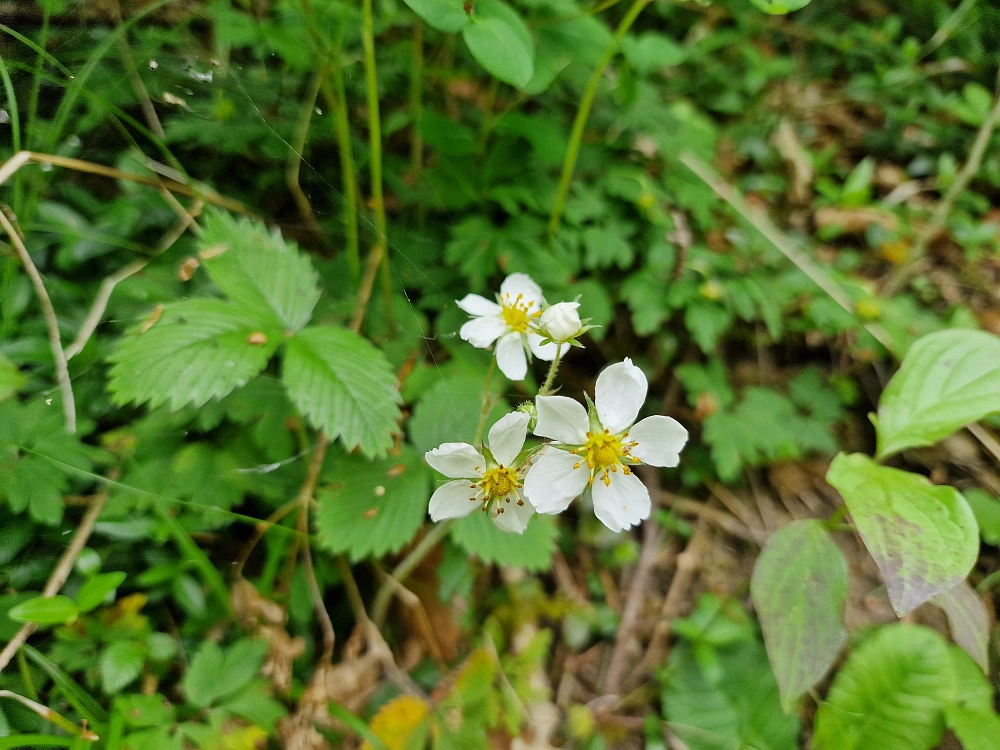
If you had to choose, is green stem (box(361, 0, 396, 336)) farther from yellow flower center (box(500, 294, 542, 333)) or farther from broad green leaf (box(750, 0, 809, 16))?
broad green leaf (box(750, 0, 809, 16))

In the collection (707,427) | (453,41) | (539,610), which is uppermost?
(453,41)

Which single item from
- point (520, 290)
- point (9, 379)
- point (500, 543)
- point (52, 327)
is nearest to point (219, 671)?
point (500, 543)

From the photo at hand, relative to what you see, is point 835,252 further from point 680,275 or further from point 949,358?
point 949,358

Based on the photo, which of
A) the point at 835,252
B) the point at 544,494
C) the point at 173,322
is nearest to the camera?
the point at 544,494

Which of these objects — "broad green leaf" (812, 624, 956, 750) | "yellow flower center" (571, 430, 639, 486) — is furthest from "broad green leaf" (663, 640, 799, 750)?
"yellow flower center" (571, 430, 639, 486)

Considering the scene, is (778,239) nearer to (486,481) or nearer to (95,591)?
(486,481)

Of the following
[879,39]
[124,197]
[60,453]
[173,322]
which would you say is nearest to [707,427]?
[173,322]

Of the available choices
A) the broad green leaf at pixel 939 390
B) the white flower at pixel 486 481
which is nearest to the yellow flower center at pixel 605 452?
the white flower at pixel 486 481
